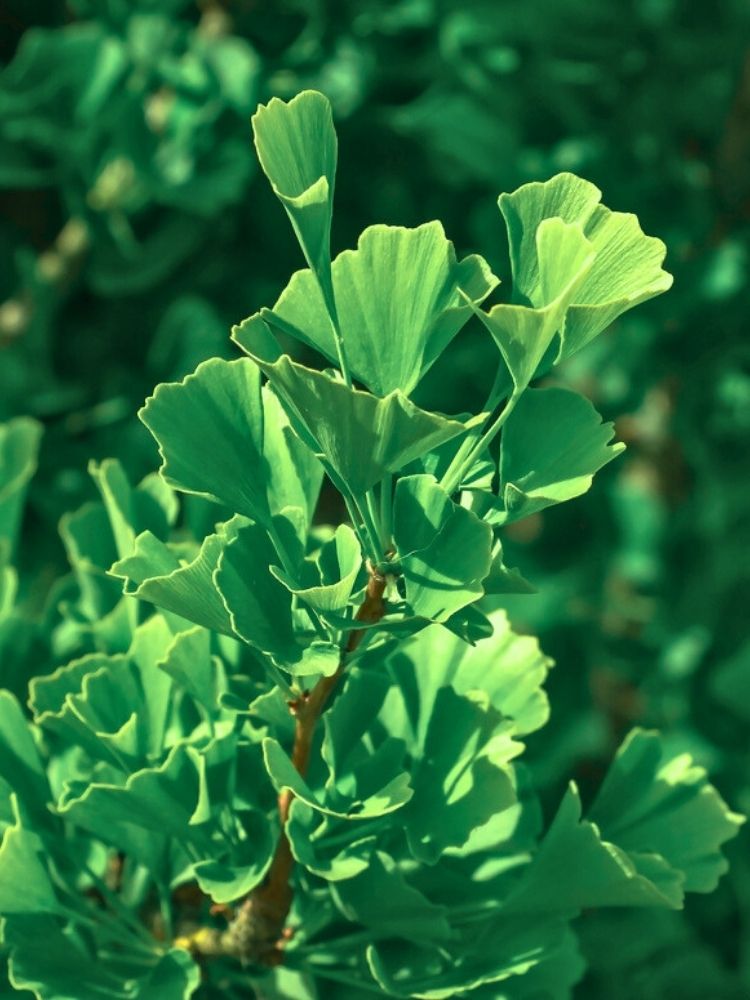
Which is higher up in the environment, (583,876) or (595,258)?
(595,258)

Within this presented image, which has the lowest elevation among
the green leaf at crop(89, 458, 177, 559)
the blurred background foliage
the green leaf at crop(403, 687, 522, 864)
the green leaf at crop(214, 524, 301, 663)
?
the blurred background foliage

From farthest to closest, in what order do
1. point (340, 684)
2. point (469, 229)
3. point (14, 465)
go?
1. point (469, 229)
2. point (14, 465)
3. point (340, 684)

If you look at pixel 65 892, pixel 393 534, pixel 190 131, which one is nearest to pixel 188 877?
pixel 65 892

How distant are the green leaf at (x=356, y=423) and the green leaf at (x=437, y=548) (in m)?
0.01

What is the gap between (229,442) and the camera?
301 millimetres

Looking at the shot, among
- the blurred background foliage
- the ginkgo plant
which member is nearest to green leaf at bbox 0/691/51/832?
the ginkgo plant

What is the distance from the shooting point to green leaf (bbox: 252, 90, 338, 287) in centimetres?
27

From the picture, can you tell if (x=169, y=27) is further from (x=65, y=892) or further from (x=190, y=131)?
A: (x=65, y=892)

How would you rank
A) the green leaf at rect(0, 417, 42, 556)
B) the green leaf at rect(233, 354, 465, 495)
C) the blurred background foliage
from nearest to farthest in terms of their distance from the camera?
the green leaf at rect(233, 354, 465, 495) → the green leaf at rect(0, 417, 42, 556) → the blurred background foliage

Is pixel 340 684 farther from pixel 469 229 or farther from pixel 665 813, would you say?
pixel 469 229

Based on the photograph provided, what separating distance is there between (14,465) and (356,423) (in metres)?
0.24

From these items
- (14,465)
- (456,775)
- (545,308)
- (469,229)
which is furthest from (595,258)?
(469,229)

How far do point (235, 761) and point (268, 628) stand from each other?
0.06m

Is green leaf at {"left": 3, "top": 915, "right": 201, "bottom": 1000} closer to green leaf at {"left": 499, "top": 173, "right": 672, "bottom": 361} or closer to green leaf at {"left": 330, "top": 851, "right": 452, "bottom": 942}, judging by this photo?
green leaf at {"left": 330, "top": 851, "right": 452, "bottom": 942}
